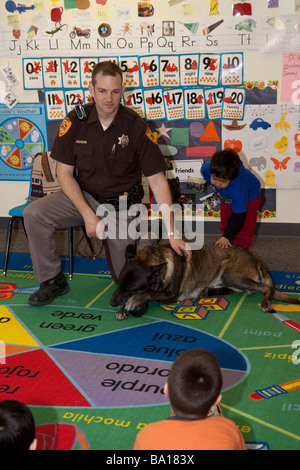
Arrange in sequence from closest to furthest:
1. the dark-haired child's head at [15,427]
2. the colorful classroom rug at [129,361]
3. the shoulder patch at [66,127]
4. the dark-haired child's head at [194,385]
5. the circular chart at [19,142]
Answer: the dark-haired child's head at [15,427]
the dark-haired child's head at [194,385]
the colorful classroom rug at [129,361]
the shoulder patch at [66,127]
the circular chart at [19,142]

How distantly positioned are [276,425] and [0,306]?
2443mm

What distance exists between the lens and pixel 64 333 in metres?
3.65

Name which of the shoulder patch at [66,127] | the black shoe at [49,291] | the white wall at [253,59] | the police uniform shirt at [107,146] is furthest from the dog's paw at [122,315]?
the white wall at [253,59]

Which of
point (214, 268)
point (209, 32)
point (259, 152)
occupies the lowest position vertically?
point (214, 268)

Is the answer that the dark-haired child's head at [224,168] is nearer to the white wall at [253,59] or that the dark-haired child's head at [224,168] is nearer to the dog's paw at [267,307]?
the dog's paw at [267,307]

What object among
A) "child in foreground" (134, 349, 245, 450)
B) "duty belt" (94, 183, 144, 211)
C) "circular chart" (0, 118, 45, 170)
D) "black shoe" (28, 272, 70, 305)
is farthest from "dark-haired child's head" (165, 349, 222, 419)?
"circular chart" (0, 118, 45, 170)

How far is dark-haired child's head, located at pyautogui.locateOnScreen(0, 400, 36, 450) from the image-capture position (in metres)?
1.54

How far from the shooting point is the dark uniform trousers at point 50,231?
165 inches

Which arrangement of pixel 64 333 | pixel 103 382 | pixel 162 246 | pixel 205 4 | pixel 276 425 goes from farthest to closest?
1. pixel 205 4
2. pixel 162 246
3. pixel 64 333
4. pixel 103 382
5. pixel 276 425

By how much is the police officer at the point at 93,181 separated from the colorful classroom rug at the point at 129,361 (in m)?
0.31

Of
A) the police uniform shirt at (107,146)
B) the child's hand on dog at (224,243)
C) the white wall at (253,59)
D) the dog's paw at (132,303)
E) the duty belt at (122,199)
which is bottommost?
the dog's paw at (132,303)

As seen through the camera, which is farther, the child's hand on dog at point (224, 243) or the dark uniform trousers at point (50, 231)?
the child's hand on dog at point (224, 243)
